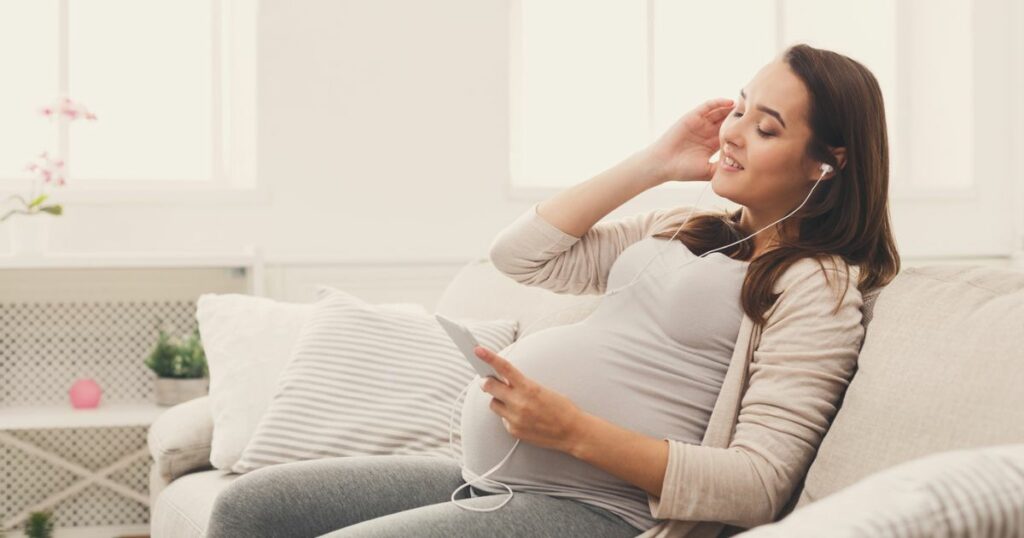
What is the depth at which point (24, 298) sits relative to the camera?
3.04 m

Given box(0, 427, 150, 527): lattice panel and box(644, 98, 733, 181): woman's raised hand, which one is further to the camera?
box(0, 427, 150, 527): lattice panel

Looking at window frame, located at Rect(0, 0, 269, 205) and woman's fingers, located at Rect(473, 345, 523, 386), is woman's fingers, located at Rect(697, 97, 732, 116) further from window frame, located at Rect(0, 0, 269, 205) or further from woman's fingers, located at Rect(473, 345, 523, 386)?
window frame, located at Rect(0, 0, 269, 205)

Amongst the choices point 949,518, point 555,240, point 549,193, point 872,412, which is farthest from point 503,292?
point 949,518

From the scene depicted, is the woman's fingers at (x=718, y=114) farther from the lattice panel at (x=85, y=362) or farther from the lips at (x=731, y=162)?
the lattice panel at (x=85, y=362)

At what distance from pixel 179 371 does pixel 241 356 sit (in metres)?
0.93

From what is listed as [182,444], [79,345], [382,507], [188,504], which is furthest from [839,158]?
[79,345]

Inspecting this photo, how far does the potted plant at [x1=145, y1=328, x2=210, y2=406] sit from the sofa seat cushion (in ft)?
2.91

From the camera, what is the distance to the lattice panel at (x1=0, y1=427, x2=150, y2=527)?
305 cm

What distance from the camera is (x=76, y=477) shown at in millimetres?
3084

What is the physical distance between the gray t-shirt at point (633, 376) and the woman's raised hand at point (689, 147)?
0.79 feet

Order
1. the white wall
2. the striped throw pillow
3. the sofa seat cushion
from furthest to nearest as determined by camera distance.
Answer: the white wall < the striped throw pillow < the sofa seat cushion

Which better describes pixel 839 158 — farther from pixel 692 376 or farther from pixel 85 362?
pixel 85 362

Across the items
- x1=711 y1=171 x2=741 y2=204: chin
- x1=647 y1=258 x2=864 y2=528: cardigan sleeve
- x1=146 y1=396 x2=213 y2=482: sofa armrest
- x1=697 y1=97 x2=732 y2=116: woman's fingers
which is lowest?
x1=146 y1=396 x2=213 y2=482: sofa armrest

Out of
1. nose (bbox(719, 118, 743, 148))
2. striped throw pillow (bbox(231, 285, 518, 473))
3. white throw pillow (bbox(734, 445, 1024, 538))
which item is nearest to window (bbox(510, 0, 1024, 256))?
striped throw pillow (bbox(231, 285, 518, 473))
